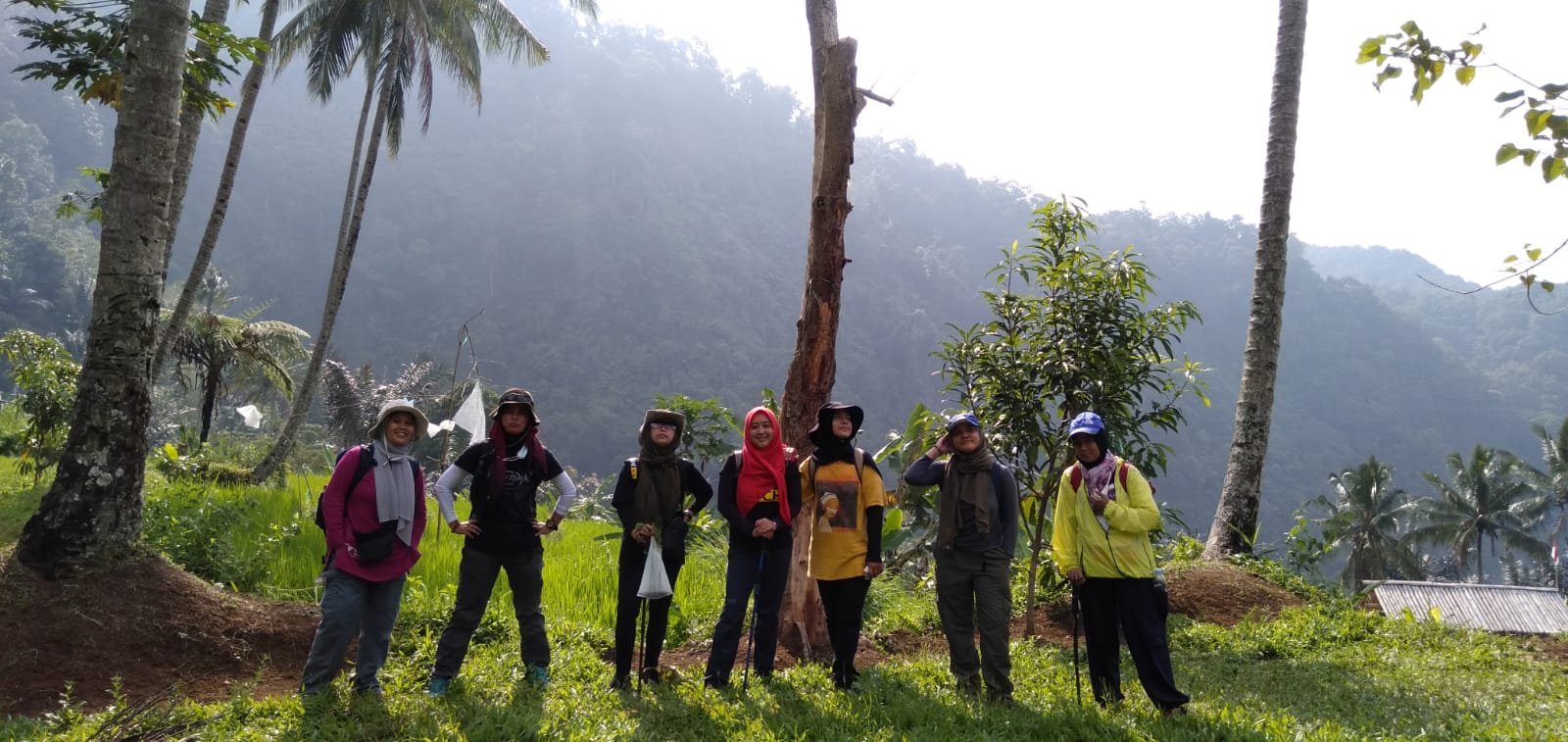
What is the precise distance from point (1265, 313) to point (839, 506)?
254 inches

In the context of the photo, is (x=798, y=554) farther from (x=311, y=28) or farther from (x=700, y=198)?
(x=700, y=198)

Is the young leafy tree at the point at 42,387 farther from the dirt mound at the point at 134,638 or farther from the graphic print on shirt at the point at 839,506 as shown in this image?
the graphic print on shirt at the point at 839,506

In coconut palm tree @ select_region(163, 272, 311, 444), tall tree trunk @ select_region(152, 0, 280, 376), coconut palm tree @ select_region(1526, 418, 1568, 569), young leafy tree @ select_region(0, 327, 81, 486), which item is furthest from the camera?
coconut palm tree @ select_region(1526, 418, 1568, 569)

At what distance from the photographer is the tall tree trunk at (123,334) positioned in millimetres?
5715

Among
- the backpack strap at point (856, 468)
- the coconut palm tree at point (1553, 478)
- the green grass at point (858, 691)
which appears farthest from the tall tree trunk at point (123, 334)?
the coconut palm tree at point (1553, 478)

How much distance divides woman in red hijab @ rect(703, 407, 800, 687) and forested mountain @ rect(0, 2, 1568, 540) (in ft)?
227

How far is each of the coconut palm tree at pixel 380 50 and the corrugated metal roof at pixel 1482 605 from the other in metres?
14.5

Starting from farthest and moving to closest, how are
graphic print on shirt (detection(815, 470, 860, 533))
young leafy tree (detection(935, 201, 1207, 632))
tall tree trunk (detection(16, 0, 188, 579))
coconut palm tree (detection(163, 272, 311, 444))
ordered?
coconut palm tree (detection(163, 272, 311, 444)) < young leafy tree (detection(935, 201, 1207, 632)) < tall tree trunk (detection(16, 0, 188, 579)) < graphic print on shirt (detection(815, 470, 860, 533))

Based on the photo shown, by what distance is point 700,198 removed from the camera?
108750 mm

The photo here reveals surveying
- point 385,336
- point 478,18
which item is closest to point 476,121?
point 385,336

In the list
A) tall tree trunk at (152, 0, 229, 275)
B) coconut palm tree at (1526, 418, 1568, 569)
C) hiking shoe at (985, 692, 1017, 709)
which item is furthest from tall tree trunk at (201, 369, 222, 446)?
coconut palm tree at (1526, 418, 1568, 569)

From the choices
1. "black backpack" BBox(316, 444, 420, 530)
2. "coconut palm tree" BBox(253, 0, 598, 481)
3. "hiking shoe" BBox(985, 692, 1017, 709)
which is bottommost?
"hiking shoe" BBox(985, 692, 1017, 709)

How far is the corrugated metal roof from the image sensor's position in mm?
8914

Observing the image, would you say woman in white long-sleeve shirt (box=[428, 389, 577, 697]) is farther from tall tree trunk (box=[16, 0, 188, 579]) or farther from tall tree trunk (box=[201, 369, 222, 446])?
tall tree trunk (box=[201, 369, 222, 446])
